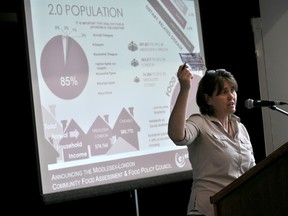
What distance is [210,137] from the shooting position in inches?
86.0

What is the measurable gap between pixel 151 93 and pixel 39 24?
0.82 meters

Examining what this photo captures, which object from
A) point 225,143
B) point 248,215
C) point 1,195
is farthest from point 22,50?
point 248,215

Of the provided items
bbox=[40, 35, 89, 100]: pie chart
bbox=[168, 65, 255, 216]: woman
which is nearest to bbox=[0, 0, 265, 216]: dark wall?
bbox=[40, 35, 89, 100]: pie chart

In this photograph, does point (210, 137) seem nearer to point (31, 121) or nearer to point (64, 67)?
point (64, 67)

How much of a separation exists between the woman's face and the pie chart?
2.71 ft

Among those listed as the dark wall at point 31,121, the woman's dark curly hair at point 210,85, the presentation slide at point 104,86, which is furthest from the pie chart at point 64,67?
the woman's dark curly hair at point 210,85

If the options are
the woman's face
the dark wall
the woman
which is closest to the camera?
the woman

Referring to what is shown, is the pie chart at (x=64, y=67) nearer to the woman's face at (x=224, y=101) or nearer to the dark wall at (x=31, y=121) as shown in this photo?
the dark wall at (x=31, y=121)

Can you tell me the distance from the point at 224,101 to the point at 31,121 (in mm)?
1224

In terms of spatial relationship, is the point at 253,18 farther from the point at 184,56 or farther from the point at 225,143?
the point at 225,143

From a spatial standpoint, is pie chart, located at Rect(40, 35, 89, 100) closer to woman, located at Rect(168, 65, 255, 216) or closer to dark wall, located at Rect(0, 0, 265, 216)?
dark wall, located at Rect(0, 0, 265, 216)

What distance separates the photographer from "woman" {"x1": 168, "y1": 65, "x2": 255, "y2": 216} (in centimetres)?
209

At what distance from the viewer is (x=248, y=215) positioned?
5.58 feet

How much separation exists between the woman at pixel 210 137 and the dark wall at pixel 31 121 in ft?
3.08
